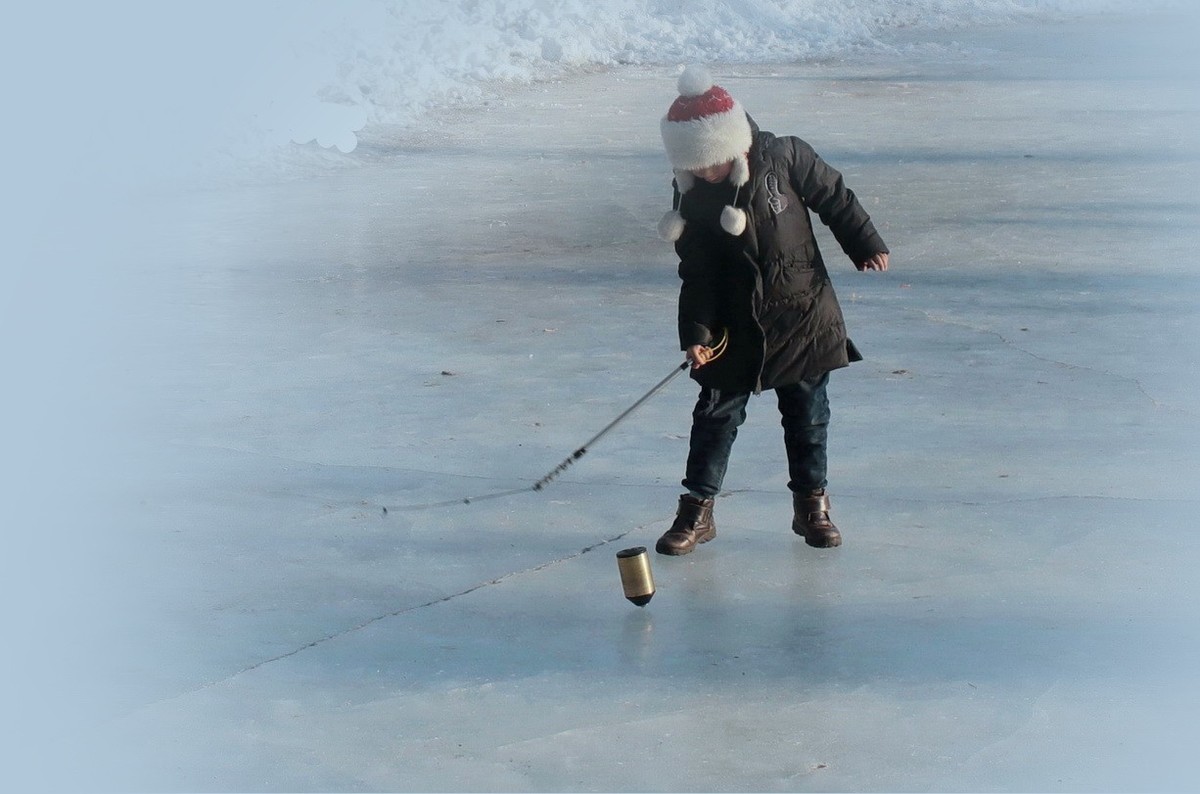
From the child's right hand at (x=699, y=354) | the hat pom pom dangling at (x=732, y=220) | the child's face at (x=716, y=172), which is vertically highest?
the child's face at (x=716, y=172)

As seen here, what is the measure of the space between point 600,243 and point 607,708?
5828 millimetres

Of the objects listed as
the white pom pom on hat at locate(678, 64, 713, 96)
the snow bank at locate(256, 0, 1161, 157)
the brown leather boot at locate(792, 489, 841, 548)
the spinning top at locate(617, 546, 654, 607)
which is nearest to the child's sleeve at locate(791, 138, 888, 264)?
the white pom pom on hat at locate(678, 64, 713, 96)

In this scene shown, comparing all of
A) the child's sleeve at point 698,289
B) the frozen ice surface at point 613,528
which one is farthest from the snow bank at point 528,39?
the child's sleeve at point 698,289

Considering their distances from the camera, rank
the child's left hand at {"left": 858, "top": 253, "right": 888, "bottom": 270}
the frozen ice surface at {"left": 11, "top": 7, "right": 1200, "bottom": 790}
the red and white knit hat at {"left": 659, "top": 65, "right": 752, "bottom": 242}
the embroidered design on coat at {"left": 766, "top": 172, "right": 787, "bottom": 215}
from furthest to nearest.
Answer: the child's left hand at {"left": 858, "top": 253, "right": 888, "bottom": 270}
the embroidered design on coat at {"left": 766, "top": 172, "right": 787, "bottom": 215}
the red and white knit hat at {"left": 659, "top": 65, "right": 752, "bottom": 242}
the frozen ice surface at {"left": 11, "top": 7, "right": 1200, "bottom": 790}

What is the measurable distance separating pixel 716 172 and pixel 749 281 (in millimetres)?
324

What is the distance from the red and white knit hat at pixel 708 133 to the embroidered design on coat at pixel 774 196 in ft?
0.24

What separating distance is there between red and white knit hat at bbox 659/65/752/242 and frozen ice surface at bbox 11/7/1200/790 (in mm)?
1096

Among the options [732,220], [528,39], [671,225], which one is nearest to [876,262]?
[732,220]

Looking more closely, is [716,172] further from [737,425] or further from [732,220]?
[737,425]

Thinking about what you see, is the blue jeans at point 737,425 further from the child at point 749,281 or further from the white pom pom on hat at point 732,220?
the white pom pom on hat at point 732,220

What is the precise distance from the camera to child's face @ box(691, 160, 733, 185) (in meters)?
4.58

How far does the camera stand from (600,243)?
30.9 feet

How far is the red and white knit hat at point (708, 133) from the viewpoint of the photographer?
4504 millimetres

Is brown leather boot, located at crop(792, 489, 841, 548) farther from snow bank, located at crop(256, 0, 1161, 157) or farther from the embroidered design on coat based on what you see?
snow bank, located at crop(256, 0, 1161, 157)
